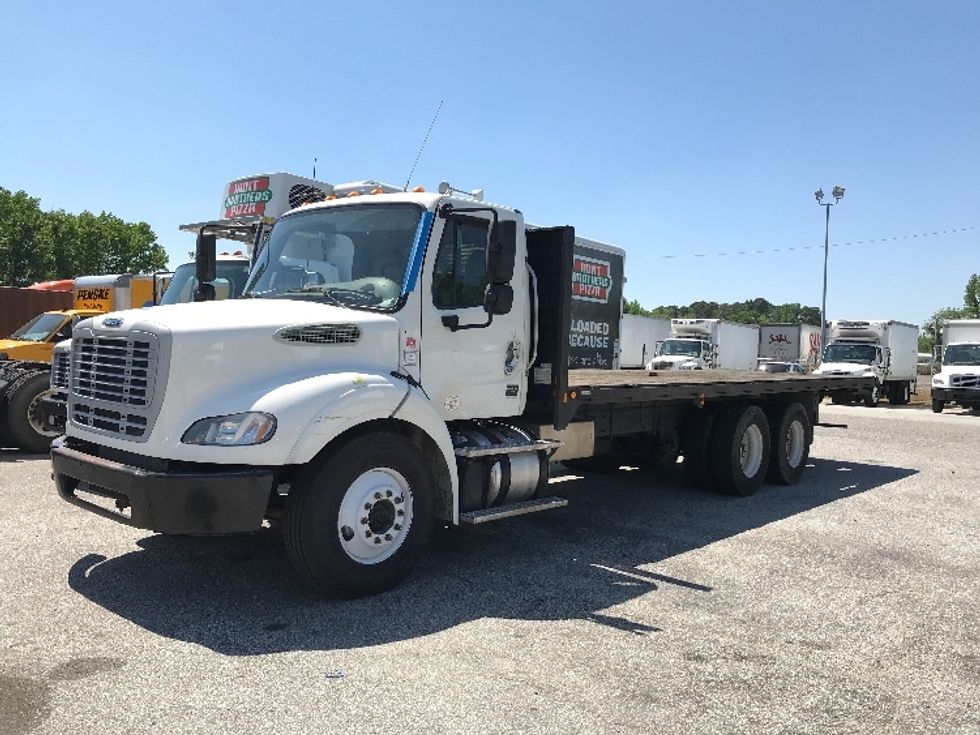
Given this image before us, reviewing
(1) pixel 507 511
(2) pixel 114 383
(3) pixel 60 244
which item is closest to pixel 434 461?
(1) pixel 507 511

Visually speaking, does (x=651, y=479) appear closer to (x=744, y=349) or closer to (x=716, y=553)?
(x=716, y=553)

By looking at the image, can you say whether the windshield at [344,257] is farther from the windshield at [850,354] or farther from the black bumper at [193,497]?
the windshield at [850,354]

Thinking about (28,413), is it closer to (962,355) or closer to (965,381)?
(965,381)

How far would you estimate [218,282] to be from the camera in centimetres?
727

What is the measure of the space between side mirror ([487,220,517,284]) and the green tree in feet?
292

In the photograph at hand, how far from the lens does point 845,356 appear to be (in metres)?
28.9

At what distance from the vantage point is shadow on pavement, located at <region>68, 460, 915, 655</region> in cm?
459

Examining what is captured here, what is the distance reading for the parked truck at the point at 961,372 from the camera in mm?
24922

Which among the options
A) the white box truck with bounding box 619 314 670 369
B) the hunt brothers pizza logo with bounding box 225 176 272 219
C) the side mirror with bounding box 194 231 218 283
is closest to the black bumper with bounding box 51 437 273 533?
the side mirror with bounding box 194 231 218 283

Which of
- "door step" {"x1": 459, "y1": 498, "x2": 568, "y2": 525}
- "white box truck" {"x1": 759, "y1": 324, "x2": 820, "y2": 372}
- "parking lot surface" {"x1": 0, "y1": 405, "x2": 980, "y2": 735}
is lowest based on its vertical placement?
"parking lot surface" {"x1": 0, "y1": 405, "x2": 980, "y2": 735}

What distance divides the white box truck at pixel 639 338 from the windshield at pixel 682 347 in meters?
1.96

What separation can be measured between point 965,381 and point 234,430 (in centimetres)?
2594

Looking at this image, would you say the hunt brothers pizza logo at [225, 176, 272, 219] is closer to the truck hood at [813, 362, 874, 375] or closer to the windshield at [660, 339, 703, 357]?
the windshield at [660, 339, 703, 357]

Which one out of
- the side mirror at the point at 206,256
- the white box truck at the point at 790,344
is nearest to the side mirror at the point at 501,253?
the side mirror at the point at 206,256
